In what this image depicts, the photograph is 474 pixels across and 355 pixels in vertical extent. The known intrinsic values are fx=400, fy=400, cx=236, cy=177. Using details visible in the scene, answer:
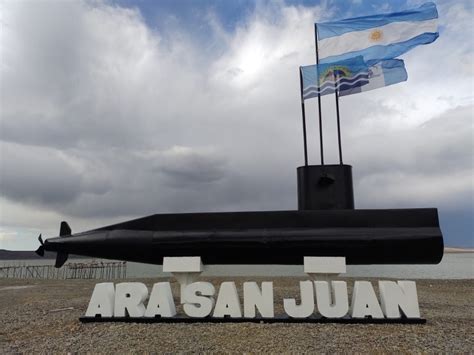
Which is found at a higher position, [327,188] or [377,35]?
[377,35]

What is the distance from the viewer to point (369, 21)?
1212 centimetres

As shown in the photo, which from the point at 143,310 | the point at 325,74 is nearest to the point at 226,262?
the point at 143,310

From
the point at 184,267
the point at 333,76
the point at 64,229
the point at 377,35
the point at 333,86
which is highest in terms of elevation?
the point at 377,35

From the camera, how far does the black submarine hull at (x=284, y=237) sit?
916 centimetres

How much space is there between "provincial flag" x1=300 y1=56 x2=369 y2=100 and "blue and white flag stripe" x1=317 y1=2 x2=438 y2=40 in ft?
3.99

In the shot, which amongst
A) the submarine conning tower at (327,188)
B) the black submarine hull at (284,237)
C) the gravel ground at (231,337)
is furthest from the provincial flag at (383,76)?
the gravel ground at (231,337)

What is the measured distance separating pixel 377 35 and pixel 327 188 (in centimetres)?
539

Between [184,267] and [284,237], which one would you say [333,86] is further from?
[184,267]

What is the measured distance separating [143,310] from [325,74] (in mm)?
8022

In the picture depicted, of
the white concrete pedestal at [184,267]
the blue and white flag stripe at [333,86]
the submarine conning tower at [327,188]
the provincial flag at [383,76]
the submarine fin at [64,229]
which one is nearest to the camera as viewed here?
the white concrete pedestal at [184,267]

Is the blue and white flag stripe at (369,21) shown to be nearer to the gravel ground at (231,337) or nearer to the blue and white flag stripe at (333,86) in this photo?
A: the blue and white flag stripe at (333,86)

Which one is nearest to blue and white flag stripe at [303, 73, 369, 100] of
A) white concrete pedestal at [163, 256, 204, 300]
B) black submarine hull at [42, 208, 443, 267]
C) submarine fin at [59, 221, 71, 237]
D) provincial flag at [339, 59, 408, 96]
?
provincial flag at [339, 59, 408, 96]

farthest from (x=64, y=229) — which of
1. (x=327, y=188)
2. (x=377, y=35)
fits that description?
(x=377, y=35)

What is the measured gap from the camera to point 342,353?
20.8ft
